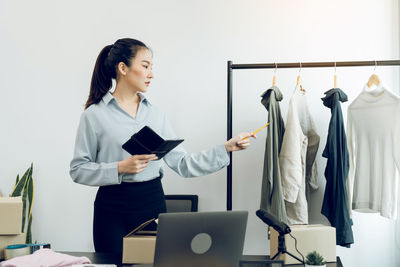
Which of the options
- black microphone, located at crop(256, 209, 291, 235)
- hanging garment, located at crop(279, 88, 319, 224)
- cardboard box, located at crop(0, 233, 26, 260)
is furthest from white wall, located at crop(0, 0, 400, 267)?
cardboard box, located at crop(0, 233, 26, 260)

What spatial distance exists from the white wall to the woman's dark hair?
107cm

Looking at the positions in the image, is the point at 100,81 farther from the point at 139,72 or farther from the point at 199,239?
the point at 199,239

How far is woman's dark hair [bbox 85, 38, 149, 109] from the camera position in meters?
2.12

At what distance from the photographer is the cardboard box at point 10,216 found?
65.2 inches

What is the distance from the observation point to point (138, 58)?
6.98 ft

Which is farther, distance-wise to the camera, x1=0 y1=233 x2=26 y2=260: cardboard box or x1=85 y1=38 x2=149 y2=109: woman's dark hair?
x1=85 y1=38 x2=149 y2=109: woman's dark hair

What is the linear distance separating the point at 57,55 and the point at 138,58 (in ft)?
4.95

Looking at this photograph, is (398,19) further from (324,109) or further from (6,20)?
(6,20)

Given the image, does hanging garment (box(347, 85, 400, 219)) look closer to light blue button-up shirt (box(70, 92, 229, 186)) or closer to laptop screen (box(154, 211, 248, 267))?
light blue button-up shirt (box(70, 92, 229, 186))

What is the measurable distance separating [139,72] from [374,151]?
1.43 metres

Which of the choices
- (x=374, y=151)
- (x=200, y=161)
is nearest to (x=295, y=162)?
(x=374, y=151)

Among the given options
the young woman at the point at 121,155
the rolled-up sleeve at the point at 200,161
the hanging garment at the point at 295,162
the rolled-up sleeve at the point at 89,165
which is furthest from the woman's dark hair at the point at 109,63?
the hanging garment at the point at 295,162

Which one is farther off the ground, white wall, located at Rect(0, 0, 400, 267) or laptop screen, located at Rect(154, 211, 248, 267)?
white wall, located at Rect(0, 0, 400, 267)

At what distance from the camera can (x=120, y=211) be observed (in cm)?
191
